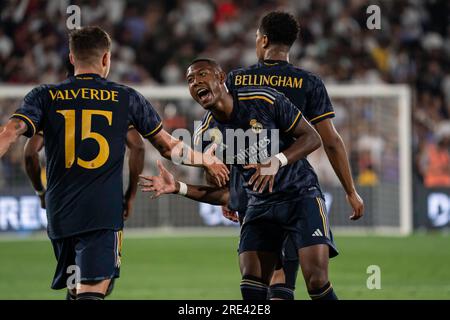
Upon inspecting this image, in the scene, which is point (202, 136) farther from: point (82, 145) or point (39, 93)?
point (39, 93)

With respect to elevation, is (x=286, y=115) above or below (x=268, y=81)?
below

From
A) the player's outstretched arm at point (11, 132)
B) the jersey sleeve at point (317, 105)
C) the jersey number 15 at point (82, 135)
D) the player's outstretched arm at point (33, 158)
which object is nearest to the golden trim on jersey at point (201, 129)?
the jersey sleeve at point (317, 105)

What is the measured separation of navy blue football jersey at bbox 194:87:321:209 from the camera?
690cm

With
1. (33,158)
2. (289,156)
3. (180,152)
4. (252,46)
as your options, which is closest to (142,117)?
(180,152)

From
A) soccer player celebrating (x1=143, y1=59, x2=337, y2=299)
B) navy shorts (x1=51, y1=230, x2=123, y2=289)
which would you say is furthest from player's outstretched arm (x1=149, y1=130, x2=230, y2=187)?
navy shorts (x1=51, y1=230, x2=123, y2=289)

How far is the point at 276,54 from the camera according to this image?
7.60 m

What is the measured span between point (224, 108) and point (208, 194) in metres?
0.71

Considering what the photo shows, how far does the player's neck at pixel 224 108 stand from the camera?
22.6ft

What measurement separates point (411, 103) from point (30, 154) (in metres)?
12.7

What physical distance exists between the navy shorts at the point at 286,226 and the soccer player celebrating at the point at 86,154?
3.64 ft

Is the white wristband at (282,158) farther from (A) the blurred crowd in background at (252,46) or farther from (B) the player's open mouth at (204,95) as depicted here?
(A) the blurred crowd in background at (252,46)

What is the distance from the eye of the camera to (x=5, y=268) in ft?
43.9

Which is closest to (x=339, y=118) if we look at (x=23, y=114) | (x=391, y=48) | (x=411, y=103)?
(x=411, y=103)

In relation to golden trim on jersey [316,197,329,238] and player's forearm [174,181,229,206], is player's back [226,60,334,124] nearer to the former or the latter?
golden trim on jersey [316,197,329,238]
